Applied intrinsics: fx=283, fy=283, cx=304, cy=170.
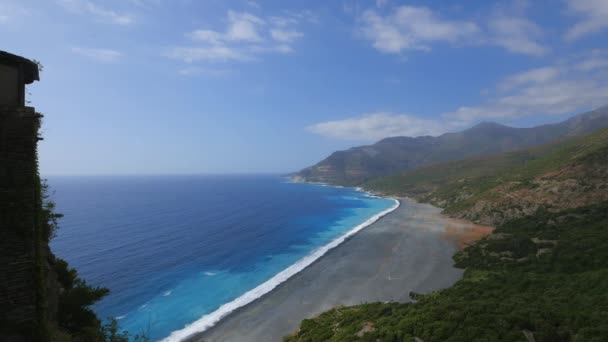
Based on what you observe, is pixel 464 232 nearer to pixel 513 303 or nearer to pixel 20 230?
pixel 513 303

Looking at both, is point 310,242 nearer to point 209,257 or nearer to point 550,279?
point 209,257

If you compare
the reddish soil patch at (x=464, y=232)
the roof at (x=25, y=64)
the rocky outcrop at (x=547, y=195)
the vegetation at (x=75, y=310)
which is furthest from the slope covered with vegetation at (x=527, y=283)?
the roof at (x=25, y=64)

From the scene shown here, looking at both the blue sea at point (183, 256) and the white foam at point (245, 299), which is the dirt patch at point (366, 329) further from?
the blue sea at point (183, 256)

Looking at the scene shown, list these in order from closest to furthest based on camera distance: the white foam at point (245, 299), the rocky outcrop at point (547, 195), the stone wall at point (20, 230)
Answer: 1. the stone wall at point (20, 230)
2. the white foam at point (245, 299)
3. the rocky outcrop at point (547, 195)

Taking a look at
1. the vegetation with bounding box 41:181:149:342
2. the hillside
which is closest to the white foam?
the vegetation with bounding box 41:181:149:342

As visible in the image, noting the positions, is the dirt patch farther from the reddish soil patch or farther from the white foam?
the reddish soil patch

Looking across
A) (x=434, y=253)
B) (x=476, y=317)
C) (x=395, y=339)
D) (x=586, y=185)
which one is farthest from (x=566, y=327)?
(x=586, y=185)

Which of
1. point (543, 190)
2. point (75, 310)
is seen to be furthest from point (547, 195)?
point (75, 310)
